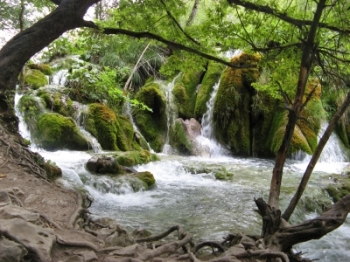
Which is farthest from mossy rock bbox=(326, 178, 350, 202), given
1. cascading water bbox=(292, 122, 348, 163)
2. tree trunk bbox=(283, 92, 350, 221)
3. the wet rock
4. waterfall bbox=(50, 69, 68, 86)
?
waterfall bbox=(50, 69, 68, 86)

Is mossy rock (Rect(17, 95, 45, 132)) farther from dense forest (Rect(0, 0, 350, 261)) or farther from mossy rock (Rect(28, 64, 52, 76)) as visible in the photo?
mossy rock (Rect(28, 64, 52, 76))

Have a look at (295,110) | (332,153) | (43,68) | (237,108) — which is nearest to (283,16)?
(295,110)

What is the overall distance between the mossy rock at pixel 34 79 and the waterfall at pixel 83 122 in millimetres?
2353

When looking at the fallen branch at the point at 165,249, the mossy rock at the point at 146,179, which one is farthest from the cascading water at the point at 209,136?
the fallen branch at the point at 165,249

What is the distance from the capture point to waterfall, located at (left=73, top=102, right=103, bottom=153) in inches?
437

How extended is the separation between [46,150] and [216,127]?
281 inches

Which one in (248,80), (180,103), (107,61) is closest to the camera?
(248,80)

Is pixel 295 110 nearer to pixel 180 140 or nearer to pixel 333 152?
pixel 180 140

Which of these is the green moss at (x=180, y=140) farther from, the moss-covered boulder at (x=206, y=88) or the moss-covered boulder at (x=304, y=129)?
the moss-covered boulder at (x=304, y=129)

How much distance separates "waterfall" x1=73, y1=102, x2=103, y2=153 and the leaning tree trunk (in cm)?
553

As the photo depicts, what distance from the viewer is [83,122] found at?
1205cm

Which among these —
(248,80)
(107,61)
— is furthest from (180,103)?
(107,61)

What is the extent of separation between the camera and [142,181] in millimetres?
8117

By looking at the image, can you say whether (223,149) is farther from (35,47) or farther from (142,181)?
(35,47)
